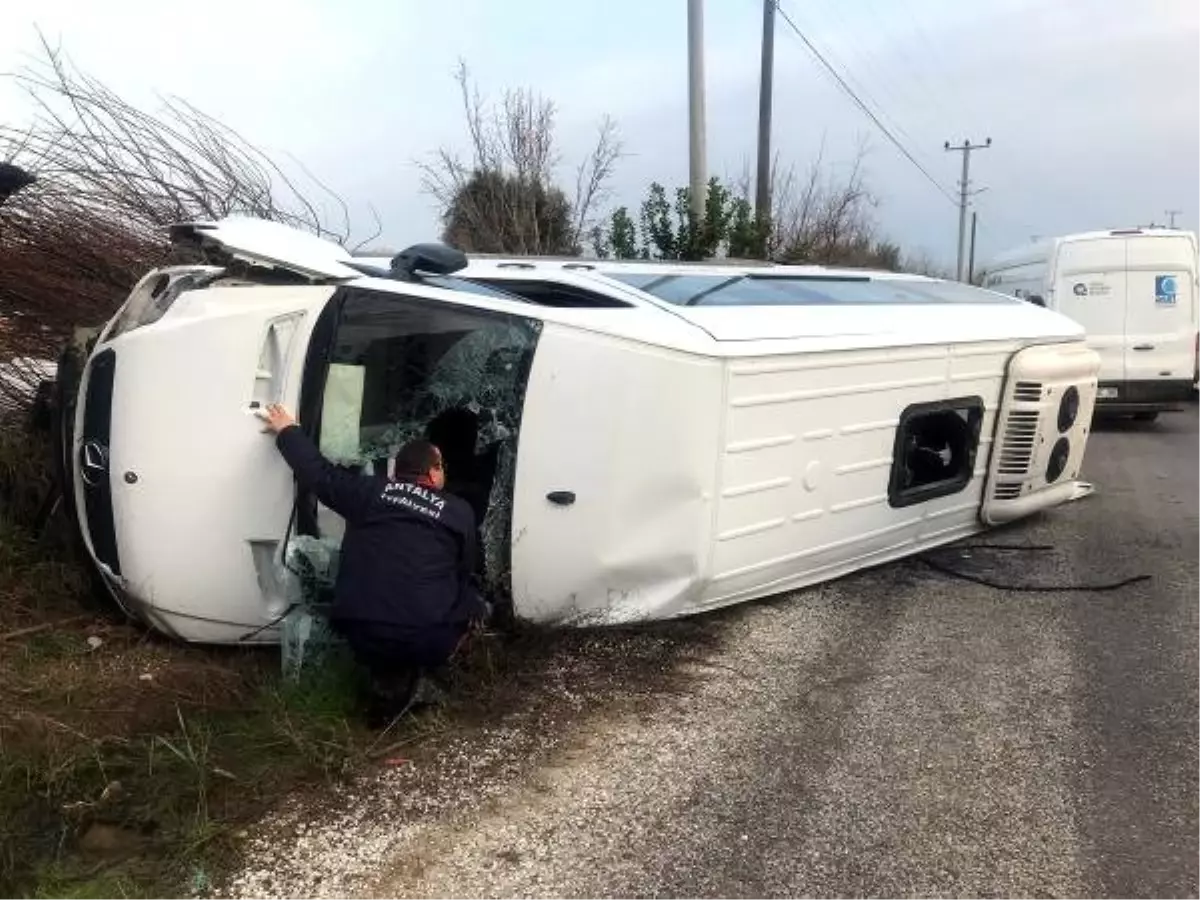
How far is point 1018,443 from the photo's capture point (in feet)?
21.7

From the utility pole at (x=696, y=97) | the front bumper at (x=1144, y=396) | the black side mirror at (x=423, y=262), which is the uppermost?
the utility pole at (x=696, y=97)

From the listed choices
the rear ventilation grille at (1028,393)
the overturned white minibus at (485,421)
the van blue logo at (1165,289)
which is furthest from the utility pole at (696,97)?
the overturned white minibus at (485,421)

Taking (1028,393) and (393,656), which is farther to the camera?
(1028,393)

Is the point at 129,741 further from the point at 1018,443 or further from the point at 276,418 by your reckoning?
the point at 1018,443

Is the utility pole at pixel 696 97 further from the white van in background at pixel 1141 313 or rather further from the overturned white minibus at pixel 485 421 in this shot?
the overturned white minibus at pixel 485 421

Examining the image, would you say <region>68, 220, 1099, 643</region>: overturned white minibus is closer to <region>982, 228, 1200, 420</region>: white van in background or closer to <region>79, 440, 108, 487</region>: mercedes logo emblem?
<region>79, 440, 108, 487</region>: mercedes logo emblem

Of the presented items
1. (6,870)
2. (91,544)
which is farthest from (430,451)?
(6,870)

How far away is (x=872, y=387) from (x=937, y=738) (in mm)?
2002

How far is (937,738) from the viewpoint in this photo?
13.6 ft

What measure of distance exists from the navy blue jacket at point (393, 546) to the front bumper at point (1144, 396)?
37.7 feet

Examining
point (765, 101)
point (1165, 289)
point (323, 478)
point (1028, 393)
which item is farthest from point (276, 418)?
point (765, 101)

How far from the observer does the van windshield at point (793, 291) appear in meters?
5.37

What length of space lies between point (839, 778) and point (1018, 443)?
347cm

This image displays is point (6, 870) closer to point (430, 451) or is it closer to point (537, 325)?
point (430, 451)
